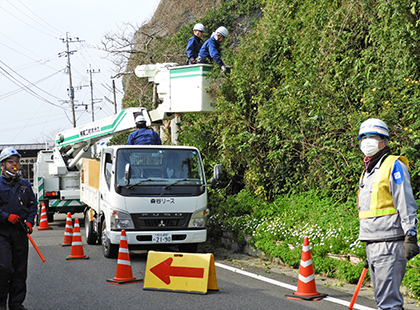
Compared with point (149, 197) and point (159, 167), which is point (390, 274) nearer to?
point (149, 197)

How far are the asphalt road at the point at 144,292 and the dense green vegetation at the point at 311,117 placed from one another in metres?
0.79

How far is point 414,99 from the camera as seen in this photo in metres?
8.48

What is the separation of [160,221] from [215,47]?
18.0 ft

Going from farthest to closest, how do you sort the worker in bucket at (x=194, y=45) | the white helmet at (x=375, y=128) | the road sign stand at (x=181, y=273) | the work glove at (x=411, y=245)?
the worker in bucket at (x=194, y=45), the road sign stand at (x=181, y=273), the white helmet at (x=375, y=128), the work glove at (x=411, y=245)

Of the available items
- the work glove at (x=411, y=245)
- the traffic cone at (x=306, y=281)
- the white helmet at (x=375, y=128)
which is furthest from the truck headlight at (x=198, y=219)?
the work glove at (x=411, y=245)

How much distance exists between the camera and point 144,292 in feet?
22.6

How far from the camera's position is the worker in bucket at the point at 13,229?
5.73 m

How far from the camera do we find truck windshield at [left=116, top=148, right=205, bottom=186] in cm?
937

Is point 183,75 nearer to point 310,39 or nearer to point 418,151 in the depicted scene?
point 310,39

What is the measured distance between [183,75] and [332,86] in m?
4.31

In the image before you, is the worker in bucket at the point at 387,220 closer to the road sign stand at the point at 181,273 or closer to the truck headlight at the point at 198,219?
the road sign stand at the point at 181,273

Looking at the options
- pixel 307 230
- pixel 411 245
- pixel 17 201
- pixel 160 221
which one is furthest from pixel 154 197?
pixel 411 245

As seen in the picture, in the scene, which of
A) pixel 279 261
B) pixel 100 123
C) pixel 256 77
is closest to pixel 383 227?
pixel 279 261

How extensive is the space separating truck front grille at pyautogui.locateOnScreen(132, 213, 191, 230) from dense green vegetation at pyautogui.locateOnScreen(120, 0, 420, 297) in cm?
152
